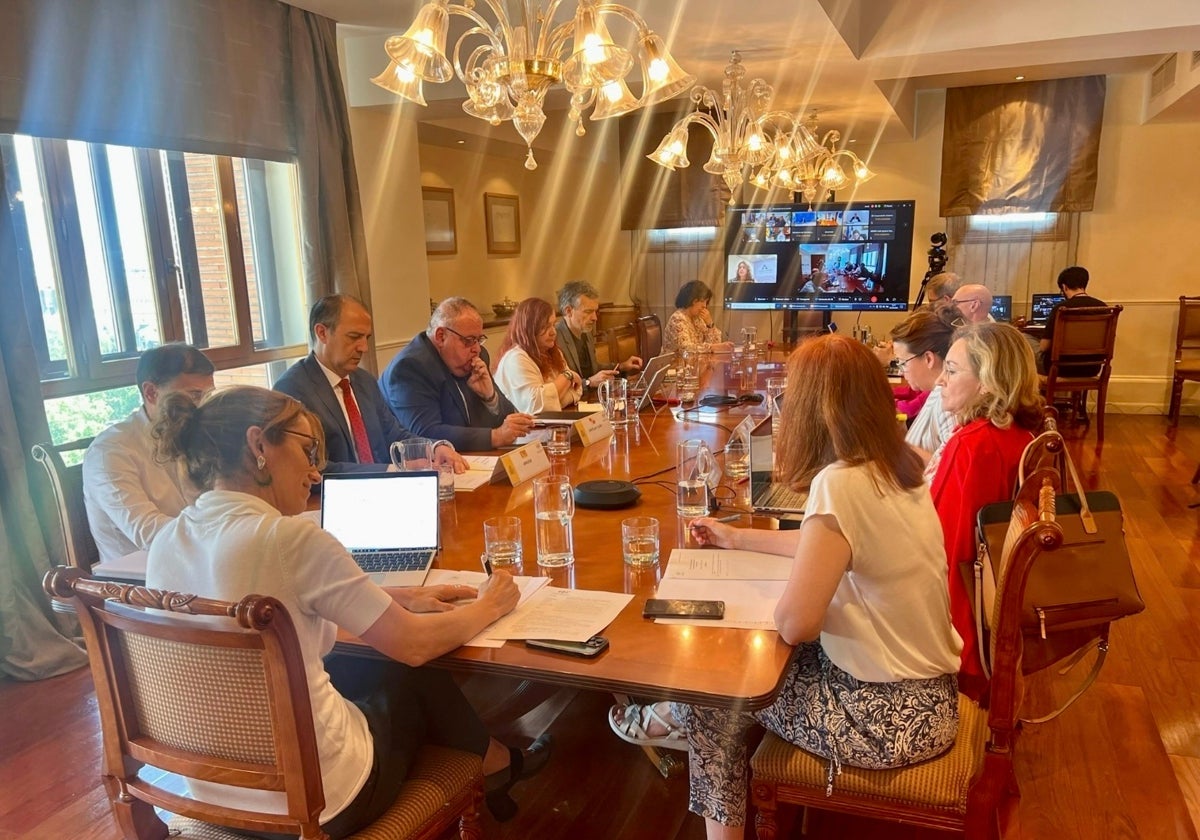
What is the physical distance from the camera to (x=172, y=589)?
1248 millimetres

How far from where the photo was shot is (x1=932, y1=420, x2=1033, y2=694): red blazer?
192cm

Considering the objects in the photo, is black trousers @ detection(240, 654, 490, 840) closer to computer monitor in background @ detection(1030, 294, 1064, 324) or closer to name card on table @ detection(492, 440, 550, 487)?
name card on table @ detection(492, 440, 550, 487)

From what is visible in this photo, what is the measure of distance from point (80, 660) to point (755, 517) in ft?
8.32

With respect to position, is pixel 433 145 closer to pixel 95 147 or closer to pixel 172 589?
pixel 95 147

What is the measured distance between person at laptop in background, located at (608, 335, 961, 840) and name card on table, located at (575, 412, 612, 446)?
4.28ft

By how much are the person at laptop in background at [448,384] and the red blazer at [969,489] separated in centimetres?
142

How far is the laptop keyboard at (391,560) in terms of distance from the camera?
1.72m

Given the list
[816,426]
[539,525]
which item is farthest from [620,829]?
[816,426]

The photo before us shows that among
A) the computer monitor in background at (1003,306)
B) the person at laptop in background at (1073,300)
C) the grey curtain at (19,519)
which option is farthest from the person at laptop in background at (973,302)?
the grey curtain at (19,519)

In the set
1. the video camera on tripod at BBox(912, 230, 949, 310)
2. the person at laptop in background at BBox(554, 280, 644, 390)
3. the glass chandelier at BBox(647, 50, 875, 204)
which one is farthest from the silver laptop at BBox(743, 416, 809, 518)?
the video camera on tripod at BBox(912, 230, 949, 310)

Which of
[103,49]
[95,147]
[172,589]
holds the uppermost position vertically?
[103,49]

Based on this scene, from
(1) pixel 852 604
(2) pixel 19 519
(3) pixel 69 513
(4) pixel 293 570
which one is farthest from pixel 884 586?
(2) pixel 19 519

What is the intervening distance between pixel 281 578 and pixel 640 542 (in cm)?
74

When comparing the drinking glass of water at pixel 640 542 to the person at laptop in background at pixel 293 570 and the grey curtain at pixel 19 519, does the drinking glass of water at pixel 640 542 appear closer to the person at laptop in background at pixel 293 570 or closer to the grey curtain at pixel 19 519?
the person at laptop in background at pixel 293 570
